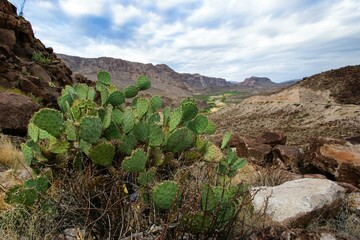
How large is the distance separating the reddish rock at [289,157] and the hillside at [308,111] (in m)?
5.72

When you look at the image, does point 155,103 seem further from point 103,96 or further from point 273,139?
point 273,139

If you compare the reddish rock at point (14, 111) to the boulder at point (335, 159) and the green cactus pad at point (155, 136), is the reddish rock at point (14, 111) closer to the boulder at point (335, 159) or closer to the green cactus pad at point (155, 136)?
the green cactus pad at point (155, 136)

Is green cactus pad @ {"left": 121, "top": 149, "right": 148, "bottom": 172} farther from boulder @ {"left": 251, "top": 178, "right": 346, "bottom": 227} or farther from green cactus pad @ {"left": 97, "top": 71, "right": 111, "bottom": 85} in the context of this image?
green cactus pad @ {"left": 97, "top": 71, "right": 111, "bottom": 85}

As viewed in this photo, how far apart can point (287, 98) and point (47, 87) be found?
19048mm

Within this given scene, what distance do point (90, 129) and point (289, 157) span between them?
7.98 meters

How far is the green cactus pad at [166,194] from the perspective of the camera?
2.94 meters

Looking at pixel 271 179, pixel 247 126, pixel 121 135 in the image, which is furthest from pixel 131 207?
pixel 247 126

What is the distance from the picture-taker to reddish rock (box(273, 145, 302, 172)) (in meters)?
9.64

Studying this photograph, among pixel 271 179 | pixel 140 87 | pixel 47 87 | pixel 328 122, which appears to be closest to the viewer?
pixel 140 87

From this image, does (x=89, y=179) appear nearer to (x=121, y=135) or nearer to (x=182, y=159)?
(x=121, y=135)

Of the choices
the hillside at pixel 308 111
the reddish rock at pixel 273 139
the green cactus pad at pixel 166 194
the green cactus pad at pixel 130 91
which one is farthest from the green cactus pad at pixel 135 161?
the hillside at pixel 308 111

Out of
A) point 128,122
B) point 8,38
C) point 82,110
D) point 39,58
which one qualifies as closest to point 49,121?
point 82,110

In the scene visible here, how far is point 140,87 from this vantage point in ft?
16.5

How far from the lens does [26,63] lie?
50.2ft
